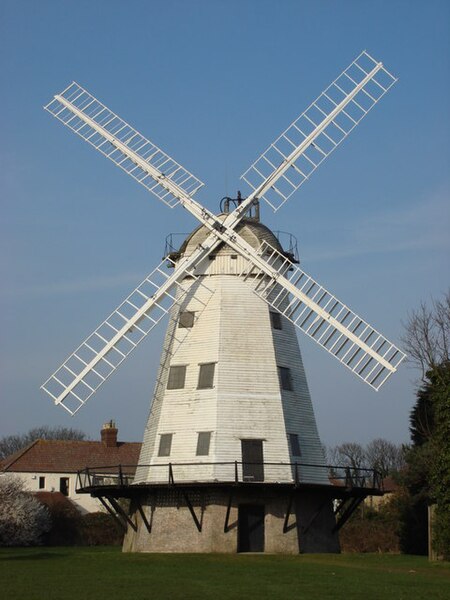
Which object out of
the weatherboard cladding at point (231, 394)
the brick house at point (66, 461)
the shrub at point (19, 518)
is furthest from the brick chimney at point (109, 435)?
the weatherboard cladding at point (231, 394)

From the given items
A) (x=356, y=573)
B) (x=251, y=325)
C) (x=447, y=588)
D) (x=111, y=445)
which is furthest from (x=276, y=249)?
(x=111, y=445)

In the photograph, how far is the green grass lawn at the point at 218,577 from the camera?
19.4m

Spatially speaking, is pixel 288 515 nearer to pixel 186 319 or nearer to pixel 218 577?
pixel 186 319

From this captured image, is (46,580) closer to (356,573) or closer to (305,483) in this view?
(356,573)

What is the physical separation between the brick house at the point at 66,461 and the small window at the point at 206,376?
31.8 m

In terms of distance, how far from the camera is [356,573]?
2461 cm

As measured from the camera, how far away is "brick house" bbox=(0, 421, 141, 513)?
2445 inches

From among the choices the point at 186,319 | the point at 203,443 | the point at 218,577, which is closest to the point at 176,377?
the point at 186,319

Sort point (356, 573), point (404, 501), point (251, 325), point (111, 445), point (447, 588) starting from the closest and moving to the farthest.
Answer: point (447, 588) → point (356, 573) → point (251, 325) → point (404, 501) → point (111, 445)

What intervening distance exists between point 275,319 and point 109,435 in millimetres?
34825

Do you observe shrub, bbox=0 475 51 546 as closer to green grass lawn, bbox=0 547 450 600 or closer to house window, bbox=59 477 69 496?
house window, bbox=59 477 69 496

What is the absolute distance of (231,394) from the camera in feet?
101

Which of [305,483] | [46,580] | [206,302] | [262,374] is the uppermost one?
[206,302]

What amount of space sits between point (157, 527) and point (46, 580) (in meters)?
8.95
